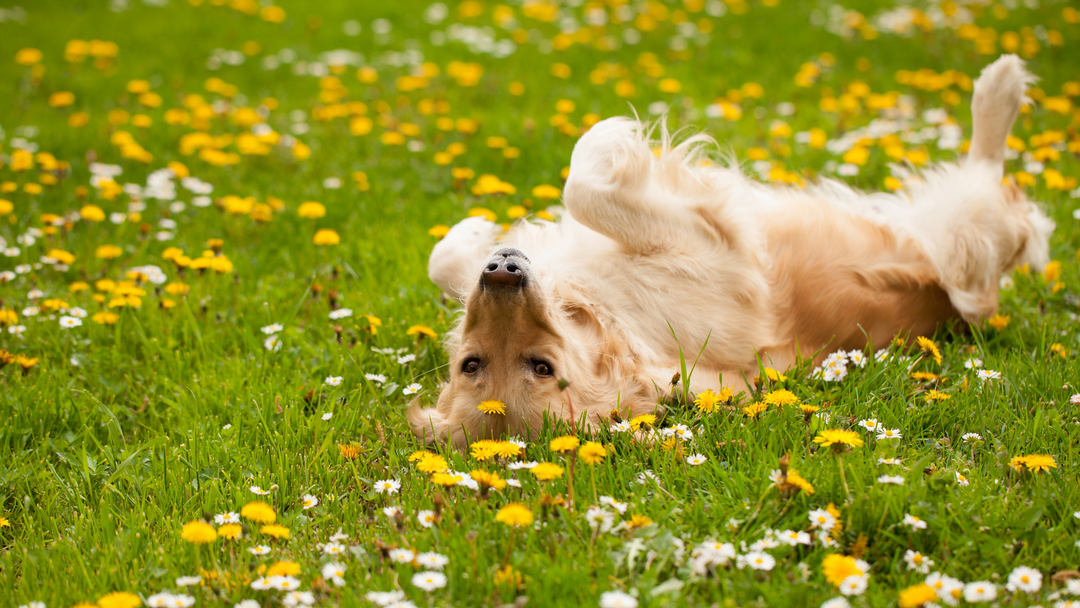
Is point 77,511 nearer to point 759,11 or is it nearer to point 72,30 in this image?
point 72,30

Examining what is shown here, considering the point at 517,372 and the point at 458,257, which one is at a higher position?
the point at 458,257

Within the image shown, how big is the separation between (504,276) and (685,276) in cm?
88

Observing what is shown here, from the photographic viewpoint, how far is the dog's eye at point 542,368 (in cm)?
305

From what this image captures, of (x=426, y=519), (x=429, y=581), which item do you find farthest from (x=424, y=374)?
(x=429, y=581)

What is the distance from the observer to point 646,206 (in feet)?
11.7

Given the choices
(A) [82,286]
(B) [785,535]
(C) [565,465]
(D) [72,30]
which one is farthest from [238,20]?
(B) [785,535]

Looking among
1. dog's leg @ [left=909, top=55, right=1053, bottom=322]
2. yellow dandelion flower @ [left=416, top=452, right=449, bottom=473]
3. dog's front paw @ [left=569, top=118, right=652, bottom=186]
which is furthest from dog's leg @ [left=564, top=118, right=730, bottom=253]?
yellow dandelion flower @ [left=416, top=452, right=449, bottom=473]

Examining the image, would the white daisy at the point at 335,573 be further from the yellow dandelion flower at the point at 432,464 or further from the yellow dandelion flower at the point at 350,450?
the yellow dandelion flower at the point at 350,450

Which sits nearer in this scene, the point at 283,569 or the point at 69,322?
the point at 283,569

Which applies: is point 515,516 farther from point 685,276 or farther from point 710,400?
point 685,276

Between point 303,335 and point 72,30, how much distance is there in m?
6.45

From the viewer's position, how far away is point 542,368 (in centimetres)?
305

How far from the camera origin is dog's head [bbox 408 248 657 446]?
2.99m

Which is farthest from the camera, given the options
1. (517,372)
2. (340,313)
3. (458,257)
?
(340,313)
